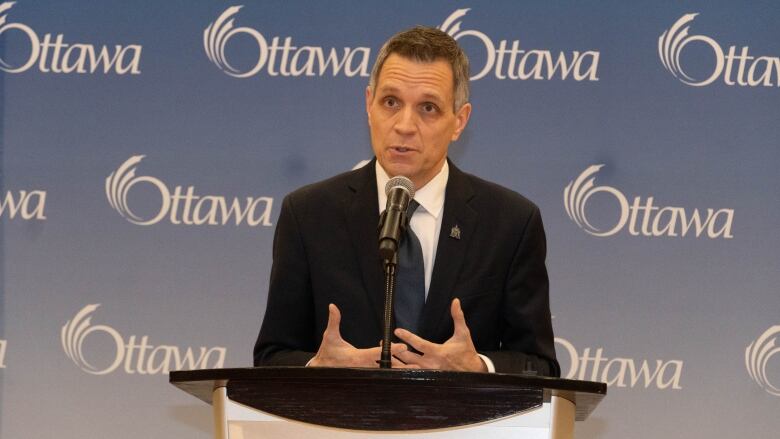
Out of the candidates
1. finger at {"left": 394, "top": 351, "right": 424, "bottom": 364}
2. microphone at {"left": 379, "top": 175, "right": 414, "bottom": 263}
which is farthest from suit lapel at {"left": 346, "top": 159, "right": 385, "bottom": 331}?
microphone at {"left": 379, "top": 175, "right": 414, "bottom": 263}

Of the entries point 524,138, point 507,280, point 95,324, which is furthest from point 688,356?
point 95,324

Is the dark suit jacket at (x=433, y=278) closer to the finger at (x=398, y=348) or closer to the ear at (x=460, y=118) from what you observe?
the ear at (x=460, y=118)

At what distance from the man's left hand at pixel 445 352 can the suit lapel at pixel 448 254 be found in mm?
484

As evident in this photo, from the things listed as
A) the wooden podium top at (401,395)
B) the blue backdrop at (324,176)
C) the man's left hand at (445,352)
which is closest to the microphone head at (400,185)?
the man's left hand at (445,352)

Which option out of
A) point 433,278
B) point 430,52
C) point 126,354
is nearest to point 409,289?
point 433,278

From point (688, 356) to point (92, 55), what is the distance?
3.01m

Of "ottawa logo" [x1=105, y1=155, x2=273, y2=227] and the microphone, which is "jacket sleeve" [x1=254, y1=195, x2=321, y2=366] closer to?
the microphone

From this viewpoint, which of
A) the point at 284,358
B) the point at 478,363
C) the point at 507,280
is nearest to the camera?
the point at 478,363

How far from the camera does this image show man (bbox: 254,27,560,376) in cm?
306

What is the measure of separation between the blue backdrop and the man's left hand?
215 centimetres

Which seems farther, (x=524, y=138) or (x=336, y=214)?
(x=524, y=138)

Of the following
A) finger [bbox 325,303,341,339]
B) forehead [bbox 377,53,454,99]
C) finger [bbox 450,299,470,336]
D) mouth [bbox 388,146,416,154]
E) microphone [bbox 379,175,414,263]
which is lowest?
finger [bbox 325,303,341,339]

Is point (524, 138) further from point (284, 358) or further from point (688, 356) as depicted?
point (284, 358)

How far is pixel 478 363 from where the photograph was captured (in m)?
2.57
